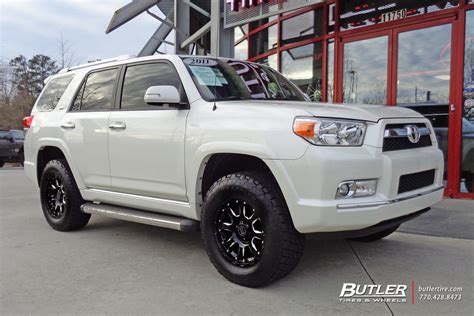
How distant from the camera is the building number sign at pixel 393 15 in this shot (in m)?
7.16

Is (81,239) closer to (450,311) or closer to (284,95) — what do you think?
(284,95)

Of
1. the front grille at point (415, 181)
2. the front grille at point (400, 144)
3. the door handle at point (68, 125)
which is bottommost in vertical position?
the front grille at point (415, 181)

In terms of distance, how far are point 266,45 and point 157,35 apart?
7.57m

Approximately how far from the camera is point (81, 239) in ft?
15.9

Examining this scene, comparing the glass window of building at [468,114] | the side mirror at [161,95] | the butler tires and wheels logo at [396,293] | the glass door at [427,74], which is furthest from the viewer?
the glass door at [427,74]

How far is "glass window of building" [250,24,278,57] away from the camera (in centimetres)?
969

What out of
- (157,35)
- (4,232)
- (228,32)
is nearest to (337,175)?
(4,232)

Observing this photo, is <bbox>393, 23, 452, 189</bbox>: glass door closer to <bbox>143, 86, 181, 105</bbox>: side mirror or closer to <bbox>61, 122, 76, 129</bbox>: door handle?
<bbox>143, 86, 181, 105</bbox>: side mirror

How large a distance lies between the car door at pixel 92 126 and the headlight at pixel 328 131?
7.40ft

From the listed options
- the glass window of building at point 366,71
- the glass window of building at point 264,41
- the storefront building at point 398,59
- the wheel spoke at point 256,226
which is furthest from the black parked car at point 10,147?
the wheel spoke at point 256,226

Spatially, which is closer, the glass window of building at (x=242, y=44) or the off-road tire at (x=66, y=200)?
the off-road tire at (x=66, y=200)

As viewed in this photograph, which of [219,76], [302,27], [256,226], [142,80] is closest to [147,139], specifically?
[142,80]

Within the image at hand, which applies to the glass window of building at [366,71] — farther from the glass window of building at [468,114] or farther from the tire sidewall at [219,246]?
the tire sidewall at [219,246]

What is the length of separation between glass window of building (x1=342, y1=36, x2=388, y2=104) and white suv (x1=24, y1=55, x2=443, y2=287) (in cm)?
341
